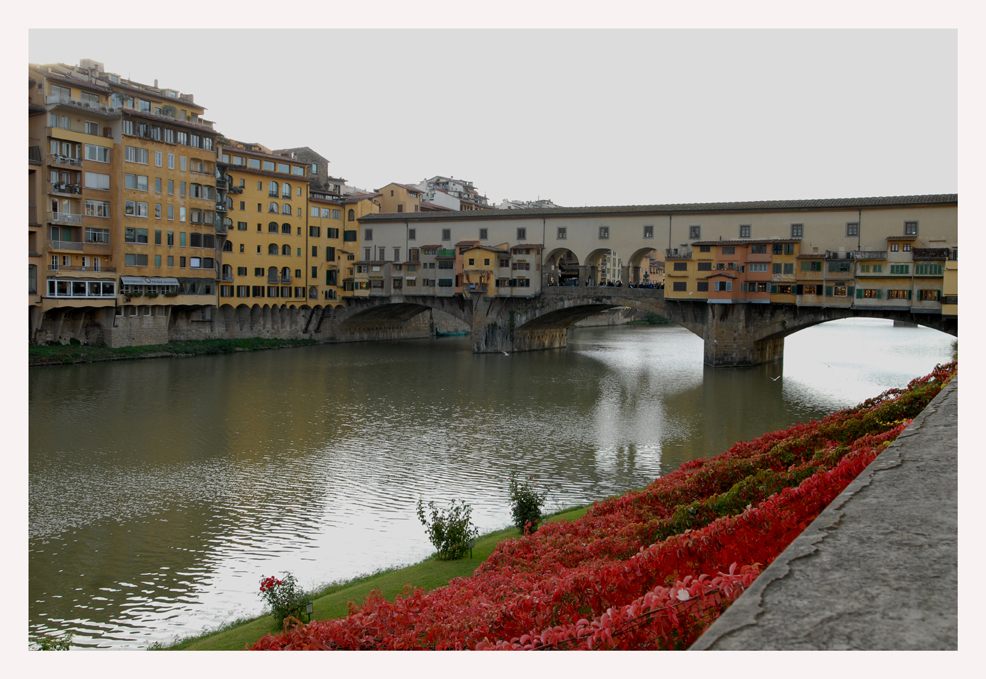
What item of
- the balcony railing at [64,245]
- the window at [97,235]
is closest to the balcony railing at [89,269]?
the balcony railing at [64,245]

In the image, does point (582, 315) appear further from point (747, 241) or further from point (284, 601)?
point (284, 601)

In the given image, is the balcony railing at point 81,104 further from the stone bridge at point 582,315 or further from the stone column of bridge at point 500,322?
the stone column of bridge at point 500,322

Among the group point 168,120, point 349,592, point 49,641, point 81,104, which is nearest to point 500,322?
point 168,120

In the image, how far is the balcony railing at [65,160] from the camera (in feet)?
134

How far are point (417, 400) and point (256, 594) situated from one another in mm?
20132

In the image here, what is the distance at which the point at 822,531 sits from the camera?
171 inches

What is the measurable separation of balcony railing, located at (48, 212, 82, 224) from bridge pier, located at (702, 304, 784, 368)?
35.1 meters

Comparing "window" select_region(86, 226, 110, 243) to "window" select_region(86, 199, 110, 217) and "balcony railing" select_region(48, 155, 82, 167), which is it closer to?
"window" select_region(86, 199, 110, 217)

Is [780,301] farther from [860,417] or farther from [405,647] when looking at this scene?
[405,647]

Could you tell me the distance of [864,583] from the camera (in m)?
3.71

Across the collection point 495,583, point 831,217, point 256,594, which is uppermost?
point 831,217

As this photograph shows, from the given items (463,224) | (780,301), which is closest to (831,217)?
(780,301)

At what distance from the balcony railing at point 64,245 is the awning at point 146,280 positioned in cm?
290

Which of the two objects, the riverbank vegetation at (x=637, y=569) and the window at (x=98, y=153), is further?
the window at (x=98, y=153)
